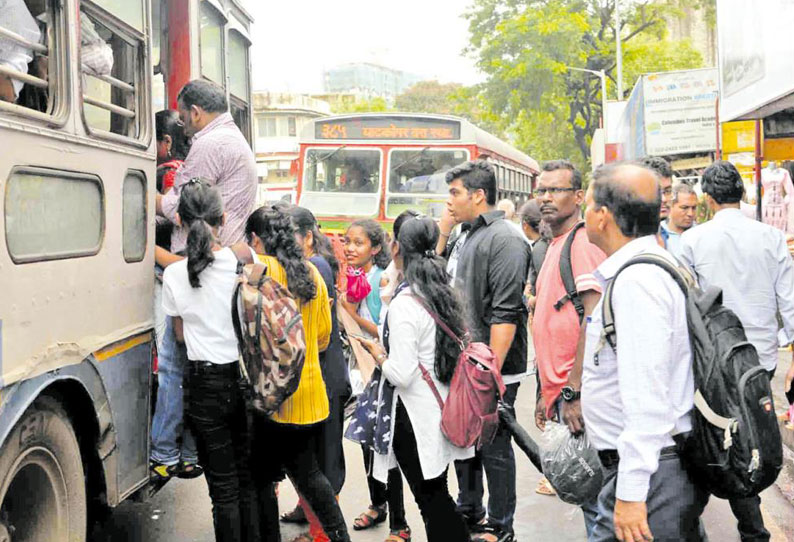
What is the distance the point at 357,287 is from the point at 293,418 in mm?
1412

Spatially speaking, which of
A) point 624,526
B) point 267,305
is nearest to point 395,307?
point 267,305

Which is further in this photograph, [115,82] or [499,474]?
[499,474]

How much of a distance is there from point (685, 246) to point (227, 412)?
2640 mm

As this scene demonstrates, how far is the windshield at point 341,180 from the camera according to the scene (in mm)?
12992

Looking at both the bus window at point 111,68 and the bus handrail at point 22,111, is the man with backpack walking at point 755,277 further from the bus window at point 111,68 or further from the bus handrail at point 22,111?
the bus handrail at point 22,111

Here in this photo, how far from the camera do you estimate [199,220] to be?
3885mm

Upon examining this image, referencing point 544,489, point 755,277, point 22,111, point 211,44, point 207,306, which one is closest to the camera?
point 22,111

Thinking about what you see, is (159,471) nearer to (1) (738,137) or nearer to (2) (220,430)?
(2) (220,430)

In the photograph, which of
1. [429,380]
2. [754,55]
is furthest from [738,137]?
[429,380]

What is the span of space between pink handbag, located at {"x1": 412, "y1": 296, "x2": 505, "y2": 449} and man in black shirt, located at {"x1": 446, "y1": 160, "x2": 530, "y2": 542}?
50cm

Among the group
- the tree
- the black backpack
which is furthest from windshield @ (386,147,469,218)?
the tree

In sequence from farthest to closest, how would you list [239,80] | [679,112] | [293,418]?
[679,112], [239,80], [293,418]

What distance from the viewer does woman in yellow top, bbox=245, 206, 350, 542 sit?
414 cm

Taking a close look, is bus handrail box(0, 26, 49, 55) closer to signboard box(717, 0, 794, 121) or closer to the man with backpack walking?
the man with backpack walking
